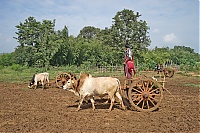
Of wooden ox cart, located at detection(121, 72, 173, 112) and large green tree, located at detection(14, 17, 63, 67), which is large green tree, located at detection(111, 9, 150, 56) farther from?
wooden ox cart, located at detection(121, 72, 173, 112)

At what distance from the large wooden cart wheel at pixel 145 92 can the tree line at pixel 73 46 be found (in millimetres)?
31539

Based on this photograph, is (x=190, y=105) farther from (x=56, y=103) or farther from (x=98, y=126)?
(x=56, y=103)

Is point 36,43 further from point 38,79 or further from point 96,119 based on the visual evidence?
point 96,119

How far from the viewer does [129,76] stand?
30.7ft

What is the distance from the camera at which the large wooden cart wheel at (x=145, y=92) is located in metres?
8.37

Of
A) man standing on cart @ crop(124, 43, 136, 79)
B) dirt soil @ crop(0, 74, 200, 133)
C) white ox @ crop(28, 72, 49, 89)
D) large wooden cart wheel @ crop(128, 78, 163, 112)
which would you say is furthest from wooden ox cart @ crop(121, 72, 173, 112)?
white ox @ crop(28, 72, 49, 89)

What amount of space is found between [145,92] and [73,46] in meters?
39.9

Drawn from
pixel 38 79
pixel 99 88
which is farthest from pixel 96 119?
pixel 38 79

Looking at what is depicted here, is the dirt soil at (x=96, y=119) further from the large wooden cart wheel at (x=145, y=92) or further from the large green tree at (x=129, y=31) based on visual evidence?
the large green tree at (x=129, y=31)

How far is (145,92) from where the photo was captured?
27.7 ft

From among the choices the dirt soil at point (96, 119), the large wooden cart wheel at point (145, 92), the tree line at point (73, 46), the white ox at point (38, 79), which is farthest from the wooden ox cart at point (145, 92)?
the tree line at point (73, 46)

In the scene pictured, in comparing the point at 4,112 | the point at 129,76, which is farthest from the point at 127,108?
the point at 4,112

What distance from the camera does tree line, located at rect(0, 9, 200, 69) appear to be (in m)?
40.1

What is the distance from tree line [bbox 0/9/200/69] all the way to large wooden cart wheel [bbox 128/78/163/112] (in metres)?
31.5
